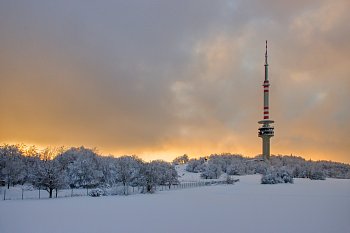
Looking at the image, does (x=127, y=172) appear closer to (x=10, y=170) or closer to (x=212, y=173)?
(x=10, y=170)

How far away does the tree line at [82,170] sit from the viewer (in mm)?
95562

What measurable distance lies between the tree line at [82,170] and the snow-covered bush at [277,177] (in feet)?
117

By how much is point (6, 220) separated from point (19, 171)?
2882 inches

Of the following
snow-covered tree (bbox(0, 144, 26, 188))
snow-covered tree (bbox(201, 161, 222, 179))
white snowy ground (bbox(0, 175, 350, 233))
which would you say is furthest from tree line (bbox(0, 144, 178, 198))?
snow-covered tree (bbox(201, 161, 222, 179))

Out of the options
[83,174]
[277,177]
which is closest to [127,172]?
[83,174]

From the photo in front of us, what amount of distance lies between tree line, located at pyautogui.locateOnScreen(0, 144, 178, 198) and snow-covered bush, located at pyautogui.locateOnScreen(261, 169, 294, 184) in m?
35.7

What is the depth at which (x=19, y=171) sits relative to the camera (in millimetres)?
109688

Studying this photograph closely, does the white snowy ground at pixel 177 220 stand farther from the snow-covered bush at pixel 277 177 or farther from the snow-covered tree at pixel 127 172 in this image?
the snow-covered bush at pixel 277 177

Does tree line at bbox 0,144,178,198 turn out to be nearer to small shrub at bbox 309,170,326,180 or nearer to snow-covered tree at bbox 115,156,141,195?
snow-covered tree at bbox 115,156,141,195

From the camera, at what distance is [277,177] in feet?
471

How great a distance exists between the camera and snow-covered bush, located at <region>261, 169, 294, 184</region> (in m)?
141

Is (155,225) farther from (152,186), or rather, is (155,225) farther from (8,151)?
(8,151)

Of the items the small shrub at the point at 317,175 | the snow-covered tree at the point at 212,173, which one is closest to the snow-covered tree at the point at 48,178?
the snow-covered tree at the point at 212,173

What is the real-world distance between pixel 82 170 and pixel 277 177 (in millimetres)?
70461
